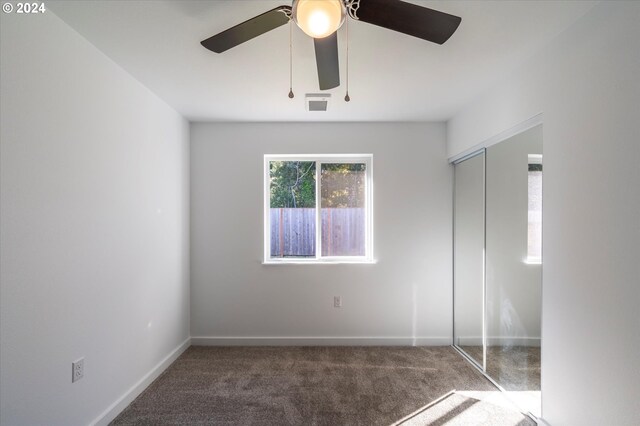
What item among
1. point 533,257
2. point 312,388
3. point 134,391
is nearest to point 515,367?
point 533,257

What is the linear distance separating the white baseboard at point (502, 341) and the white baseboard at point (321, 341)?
0.30m

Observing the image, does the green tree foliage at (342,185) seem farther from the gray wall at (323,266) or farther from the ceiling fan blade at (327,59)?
the ceiling fan blade at (327,59)

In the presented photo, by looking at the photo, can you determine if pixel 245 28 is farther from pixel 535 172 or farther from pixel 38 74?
pixel 535 172

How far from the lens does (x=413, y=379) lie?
8.98 feet

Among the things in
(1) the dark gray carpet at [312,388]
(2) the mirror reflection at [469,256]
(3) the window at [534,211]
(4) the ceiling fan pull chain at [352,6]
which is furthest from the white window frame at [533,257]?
(4) the ceiling fan pull chain at [352,6]

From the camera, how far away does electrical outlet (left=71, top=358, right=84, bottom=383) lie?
1.83 m

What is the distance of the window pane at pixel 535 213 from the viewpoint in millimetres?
2084

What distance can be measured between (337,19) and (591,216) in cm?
158

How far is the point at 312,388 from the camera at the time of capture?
2572 millimetres

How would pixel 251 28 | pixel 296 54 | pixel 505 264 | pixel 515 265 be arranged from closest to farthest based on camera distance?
pixel 251 28 < pixel 296 54 < pixel 515 265 < pixel 505 264

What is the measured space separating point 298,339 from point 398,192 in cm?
194

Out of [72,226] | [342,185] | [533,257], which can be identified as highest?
[342,185]

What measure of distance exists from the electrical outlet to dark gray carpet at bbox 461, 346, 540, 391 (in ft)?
9.29

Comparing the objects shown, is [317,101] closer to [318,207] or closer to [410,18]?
[318,207]
